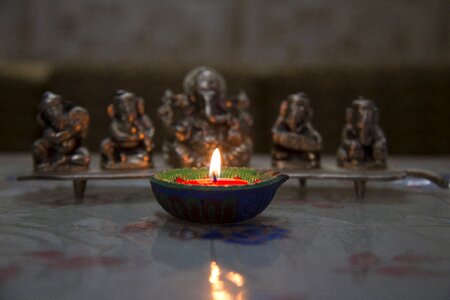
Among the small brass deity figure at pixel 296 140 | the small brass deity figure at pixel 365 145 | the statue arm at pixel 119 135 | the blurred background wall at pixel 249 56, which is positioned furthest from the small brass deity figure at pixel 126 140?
the blurred background wall at pixel 249 56

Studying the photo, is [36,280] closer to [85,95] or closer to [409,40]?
[85,95]

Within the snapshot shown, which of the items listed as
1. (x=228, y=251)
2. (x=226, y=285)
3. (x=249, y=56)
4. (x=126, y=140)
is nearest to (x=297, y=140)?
(x=126, y=140)

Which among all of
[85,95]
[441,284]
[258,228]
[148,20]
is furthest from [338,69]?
[441,284]

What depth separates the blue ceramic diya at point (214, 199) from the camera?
0.74m

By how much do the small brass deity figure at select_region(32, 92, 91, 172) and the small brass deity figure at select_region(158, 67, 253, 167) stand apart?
0.29 metres

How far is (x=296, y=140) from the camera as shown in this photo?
1165 millimetres

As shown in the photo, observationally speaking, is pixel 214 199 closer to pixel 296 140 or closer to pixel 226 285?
pixel 226 285

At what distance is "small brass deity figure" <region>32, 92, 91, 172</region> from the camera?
1107 mm

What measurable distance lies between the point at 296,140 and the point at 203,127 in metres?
0.29

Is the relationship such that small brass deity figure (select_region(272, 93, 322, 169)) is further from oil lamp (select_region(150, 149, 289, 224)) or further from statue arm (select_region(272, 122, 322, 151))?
oil lamp (select_region(150, 149, 289, 224))

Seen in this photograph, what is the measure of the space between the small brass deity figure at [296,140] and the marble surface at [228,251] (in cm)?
13

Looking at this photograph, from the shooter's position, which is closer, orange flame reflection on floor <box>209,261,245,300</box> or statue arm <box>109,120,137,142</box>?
orange flame reflection on floor <box>209,261,245,300</box>

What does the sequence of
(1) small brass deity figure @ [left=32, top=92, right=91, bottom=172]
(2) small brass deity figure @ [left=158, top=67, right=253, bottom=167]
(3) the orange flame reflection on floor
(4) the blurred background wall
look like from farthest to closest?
(4) the blurred background wall → (2) small brass deity figure @ [left=158, top=67, right=253, bottom=167] → (1) small brass deity figure @ [left=32, top=92, right=91, bottom=172] → (3) the orange flame reflection on floor

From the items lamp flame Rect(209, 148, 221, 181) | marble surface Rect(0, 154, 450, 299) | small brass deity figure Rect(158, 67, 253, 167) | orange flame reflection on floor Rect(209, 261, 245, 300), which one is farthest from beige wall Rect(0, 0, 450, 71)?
orange flame reflection on floor Rect(209, 261, 245, 300)
